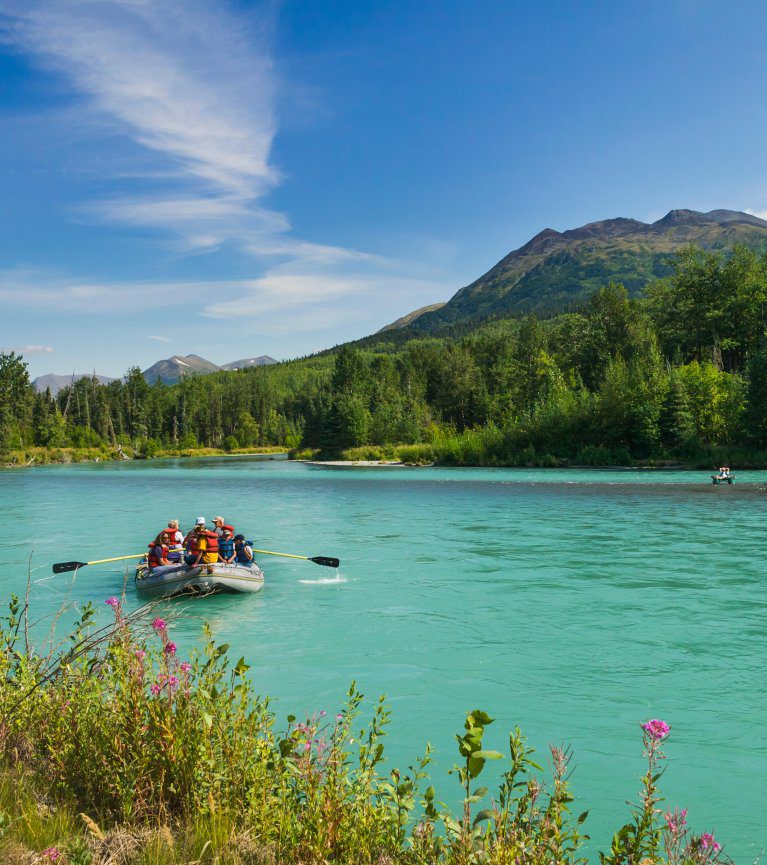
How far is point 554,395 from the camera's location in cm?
7800

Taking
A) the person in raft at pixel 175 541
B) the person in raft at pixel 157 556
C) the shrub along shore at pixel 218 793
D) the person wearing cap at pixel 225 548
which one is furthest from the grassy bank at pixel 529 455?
the shrub along shore at pixel 218 793

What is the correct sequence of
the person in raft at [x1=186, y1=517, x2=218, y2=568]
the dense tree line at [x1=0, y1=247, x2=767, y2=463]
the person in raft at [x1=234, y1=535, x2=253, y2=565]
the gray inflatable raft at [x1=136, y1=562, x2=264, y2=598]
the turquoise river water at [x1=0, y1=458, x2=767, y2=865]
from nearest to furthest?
the turquoise river water at [x1=0, y1=458, x2=767, y2=865]
the gray inflatable raft at [x1=136, y1=562, x2=264, y2=598]
the person in raft at [x1=186, y1=517, x2=218, y2=568]
the person in raft at [x1=234, y1=535, x2=253, y2=565]
the dense tree line at [x1=0, y1=247, x2=767, y2=463]

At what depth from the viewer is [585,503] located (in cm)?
3588

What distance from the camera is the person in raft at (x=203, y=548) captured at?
53.6ft

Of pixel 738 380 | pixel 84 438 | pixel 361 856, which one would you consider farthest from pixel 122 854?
pixel 84 438

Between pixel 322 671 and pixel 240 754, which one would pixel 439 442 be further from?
pixel 240 754

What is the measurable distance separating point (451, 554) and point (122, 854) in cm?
1906

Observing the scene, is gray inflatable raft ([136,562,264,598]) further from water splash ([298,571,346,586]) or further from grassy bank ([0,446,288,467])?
grassy bank ([0,446,288,467])

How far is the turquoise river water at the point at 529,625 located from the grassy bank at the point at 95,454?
252 ft

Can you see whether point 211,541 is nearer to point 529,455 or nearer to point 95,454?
point 529,455

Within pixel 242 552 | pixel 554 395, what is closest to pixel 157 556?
pixel 242 552

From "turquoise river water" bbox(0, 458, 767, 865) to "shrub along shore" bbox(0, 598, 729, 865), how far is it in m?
3.92

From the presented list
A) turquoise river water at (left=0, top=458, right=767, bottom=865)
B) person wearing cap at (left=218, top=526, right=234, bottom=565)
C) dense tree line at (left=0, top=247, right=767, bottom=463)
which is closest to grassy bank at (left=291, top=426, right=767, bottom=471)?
dense tree line at (left=0, top=247, right=767, bottom=463)

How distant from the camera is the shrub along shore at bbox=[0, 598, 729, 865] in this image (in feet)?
11.7
